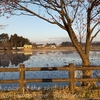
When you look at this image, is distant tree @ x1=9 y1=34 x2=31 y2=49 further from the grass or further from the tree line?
the grass

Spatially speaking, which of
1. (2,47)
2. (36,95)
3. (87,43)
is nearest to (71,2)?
(87,43)

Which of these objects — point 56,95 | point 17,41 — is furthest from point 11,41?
point 56,95

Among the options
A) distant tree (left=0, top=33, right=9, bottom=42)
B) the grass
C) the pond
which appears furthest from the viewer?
distant tree (left=0, top=33, right=9, bottom=42)

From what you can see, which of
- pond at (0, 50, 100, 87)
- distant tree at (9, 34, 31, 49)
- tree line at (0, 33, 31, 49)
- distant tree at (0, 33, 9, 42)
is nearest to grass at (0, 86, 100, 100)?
pond at (0, 50, 100, 87)

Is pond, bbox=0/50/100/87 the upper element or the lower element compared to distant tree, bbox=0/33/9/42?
lower

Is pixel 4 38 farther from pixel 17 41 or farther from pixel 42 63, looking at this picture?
pixel 42 63

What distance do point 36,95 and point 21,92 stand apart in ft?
2.32

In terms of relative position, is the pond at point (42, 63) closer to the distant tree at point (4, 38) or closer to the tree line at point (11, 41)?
the tree line at point (11, 41)

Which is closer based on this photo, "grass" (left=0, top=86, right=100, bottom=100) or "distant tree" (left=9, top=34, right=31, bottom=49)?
"grass" (left=0, top=86, right=100, bottom=100)

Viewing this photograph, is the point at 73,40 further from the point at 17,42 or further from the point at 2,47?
the point at 17,42

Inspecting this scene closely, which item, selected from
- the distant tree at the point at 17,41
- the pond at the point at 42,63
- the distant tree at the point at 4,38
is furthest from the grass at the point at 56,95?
the distant tree at the point at 4,38

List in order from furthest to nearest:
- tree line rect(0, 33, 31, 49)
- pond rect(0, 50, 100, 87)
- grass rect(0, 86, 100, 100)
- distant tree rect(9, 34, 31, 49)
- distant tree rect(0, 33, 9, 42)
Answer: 1. distant tree rect(0, 33, 9, 42)
2. distant tree rect(9, 34, 31, 49)
3. tree line rect(0, 33, 31, 49)
4. pond rect(0, 50, 100, 87)
5. grass rect(0, 86, 100, 100)

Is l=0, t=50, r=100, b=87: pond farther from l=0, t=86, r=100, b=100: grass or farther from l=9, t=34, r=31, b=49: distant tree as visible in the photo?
l=9, t=34, r=31, b=49: distant tree

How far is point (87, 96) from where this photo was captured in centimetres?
902
